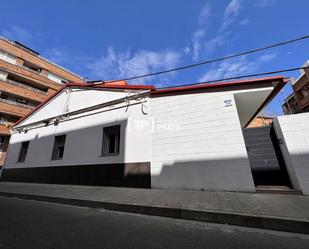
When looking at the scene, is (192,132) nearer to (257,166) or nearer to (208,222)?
(257,166)

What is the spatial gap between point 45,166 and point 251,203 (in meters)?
10.3

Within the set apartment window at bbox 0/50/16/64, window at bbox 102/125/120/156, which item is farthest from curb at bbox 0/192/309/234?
apartment window at bbox 0/50/16/64

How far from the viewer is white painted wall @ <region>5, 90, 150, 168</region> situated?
6.72 m

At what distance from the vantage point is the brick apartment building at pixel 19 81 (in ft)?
60.2

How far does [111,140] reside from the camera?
775cm

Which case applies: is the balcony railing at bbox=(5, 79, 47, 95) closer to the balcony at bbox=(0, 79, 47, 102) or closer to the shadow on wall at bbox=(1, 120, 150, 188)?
the balcony at bbox=(0, 79, 47, 102)

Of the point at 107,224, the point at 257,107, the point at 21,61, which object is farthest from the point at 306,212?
the point at 21,61

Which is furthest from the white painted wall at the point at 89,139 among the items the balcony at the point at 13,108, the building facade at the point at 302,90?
the building facade at the point at 302,90

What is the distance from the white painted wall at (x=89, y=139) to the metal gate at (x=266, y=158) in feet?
13.7

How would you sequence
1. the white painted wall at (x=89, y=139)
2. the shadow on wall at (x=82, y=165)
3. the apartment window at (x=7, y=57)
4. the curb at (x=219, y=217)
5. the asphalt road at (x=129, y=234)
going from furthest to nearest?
the apartment window at (x=7, y=57) < the white painted wall at (x=89, y=139) < the shadow on wall at (x=82, y=165) < the curb at (x=219, y=217) < the asphalt road at (x=129, y=234)

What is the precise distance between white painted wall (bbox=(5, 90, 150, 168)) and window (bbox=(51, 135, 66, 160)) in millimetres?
248

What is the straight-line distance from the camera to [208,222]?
3.13 meters

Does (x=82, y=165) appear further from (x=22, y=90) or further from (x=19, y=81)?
(x=19, y=81)

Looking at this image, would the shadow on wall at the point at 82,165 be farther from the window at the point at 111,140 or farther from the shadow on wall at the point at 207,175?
the shadow on wall at the point at 207,175
